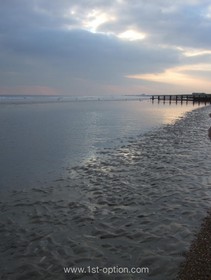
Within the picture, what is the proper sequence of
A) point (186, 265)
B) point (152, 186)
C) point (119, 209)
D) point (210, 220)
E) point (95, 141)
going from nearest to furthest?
1. point (186, 265)
2. point (210, 220)
3. point (119, 209)
4. point (152, 186)
5. point (95, 141)

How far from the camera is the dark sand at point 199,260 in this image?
5031mm

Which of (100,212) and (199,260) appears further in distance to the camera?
(100,212)

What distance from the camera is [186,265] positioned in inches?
217

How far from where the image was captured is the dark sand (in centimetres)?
503

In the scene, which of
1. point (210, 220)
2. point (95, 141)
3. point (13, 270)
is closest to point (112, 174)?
point (210, 220)

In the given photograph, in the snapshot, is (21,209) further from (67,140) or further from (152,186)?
(67,140)

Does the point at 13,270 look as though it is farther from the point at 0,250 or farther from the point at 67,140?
the point at 67,140

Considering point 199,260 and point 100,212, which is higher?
point 199,260

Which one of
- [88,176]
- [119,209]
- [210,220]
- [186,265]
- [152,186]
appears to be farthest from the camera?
[88,176]

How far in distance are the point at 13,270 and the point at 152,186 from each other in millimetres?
6139

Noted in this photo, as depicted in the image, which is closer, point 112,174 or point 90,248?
point 90,248

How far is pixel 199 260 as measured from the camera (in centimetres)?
551

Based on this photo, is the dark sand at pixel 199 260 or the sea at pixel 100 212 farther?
the sea at pixel 100 212

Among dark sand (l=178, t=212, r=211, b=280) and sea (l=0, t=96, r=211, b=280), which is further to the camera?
sea (l=0, t=96, r=211, b=280)
